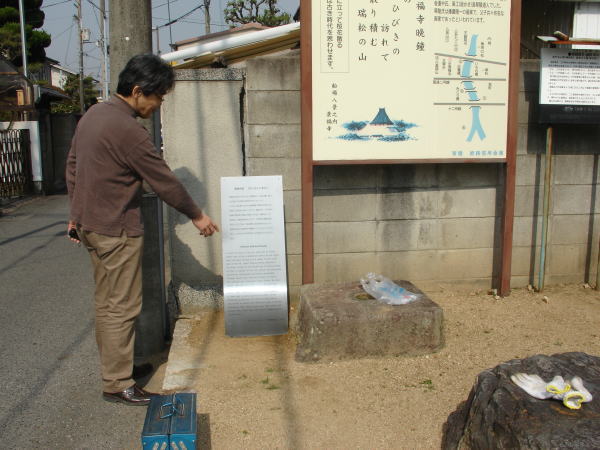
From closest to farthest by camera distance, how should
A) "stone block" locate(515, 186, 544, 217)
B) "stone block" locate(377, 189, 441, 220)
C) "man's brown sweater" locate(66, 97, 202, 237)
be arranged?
"man's brown sweater" locate(66, 97, 202, 237) → "stone block" locate(377, 189, 441, 220) → "stone block" locate(515, 186, 544, 217)

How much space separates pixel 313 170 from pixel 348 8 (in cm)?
134

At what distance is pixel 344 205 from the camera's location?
5.16m

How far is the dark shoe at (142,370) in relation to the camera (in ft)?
13.4

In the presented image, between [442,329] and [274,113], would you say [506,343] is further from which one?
[274,113]

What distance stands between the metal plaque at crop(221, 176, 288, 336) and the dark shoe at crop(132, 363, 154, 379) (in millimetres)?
705

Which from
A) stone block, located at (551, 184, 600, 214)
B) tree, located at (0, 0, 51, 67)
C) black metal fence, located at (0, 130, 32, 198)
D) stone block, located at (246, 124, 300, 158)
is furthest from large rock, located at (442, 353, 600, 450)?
tree, located at (0, 0, 51, 67)

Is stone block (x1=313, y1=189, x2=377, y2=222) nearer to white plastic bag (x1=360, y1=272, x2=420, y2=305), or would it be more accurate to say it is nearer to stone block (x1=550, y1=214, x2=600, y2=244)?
white plastic bag (x1=360, y1=272, x2=420, y2=305)

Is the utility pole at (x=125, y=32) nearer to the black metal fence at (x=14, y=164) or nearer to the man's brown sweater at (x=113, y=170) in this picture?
the man's brown sweater at (x=113, y=170)

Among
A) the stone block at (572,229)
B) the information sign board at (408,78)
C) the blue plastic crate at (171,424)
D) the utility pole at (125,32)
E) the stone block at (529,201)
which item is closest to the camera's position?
the blue plastic crate at (171,424)

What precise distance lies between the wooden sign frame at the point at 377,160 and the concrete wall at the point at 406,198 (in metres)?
0.18

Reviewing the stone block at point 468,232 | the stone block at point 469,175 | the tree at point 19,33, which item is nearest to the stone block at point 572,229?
the stone block at point 468,232

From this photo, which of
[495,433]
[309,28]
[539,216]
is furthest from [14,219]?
[495,433]

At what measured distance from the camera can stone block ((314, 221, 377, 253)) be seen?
5.17 meters

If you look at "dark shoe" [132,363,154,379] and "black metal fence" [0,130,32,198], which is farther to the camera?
"black metal fence" [0,130,32,198]
